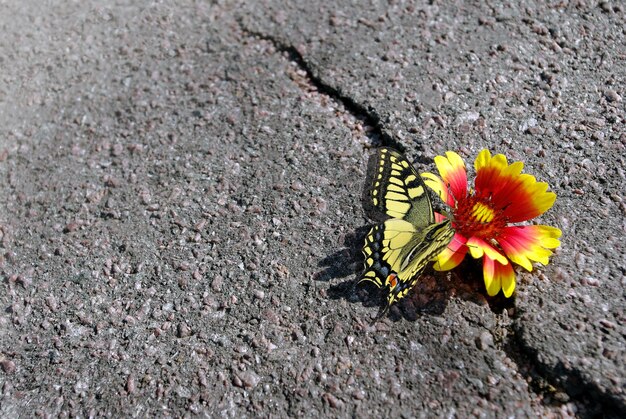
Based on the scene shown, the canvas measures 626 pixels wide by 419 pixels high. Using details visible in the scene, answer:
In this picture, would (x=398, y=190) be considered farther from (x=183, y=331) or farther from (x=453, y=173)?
(x=183, y=331)

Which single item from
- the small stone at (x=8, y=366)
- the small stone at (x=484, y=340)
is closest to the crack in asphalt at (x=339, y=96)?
the small stone at (x=484, y=340)

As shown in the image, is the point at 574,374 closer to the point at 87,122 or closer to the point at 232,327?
the point at 232,327

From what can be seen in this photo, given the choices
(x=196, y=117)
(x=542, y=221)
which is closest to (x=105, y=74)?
(x=196, y=117)

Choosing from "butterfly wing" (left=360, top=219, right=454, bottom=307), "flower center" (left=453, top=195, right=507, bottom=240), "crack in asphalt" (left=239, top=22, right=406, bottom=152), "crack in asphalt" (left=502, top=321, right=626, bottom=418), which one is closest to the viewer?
"crack in asphalt" (left=502, top=321, right=626, bottom=418)

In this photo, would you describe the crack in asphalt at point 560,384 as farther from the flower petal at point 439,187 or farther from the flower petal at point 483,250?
the flower petal at point 439,187

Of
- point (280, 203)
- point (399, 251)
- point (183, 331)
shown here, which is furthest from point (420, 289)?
point (183, 331)

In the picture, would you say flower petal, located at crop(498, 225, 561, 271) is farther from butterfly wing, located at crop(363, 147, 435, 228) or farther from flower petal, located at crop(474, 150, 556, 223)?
butterfly wing, located at crop(363, 147, 435, 228)

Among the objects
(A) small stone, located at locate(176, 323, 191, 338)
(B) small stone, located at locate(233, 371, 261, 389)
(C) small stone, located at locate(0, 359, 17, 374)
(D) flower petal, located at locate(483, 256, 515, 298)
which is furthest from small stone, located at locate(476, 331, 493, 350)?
(C) small stone, located at locate(0, 359, 17, 374)
